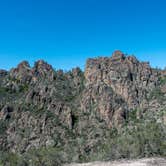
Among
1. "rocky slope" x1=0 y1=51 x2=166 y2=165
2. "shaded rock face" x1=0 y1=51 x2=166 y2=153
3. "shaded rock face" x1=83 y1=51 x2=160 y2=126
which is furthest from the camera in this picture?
"shaded rock face" x1=83 y1=51 x2=160 y2=126

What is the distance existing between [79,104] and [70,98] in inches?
264

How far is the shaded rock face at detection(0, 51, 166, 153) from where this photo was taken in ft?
488

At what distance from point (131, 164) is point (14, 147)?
97.2 metres

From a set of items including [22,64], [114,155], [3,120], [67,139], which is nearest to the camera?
[114,155]

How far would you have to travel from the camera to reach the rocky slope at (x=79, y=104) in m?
144

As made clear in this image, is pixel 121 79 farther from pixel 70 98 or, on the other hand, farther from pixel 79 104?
pixel 70 98

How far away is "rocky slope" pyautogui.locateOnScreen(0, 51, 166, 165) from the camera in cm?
14438

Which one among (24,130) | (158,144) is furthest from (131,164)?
(24,130)

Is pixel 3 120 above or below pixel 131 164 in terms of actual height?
above

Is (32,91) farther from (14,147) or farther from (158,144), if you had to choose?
(158,144)

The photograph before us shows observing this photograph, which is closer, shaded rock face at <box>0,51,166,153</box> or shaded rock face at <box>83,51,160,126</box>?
shaded rock face at <box>0,51,166,153</box>

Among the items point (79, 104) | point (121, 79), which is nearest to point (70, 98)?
point (79, 104)

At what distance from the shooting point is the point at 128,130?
14088 cm

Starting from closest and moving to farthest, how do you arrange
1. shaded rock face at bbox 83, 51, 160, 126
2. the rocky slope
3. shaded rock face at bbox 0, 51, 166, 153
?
1. the rocky slope
2. shaded rock face at bbox 0, 51, 166, 153
3. shaded rock face at bbox 83, 51, 160, 126
